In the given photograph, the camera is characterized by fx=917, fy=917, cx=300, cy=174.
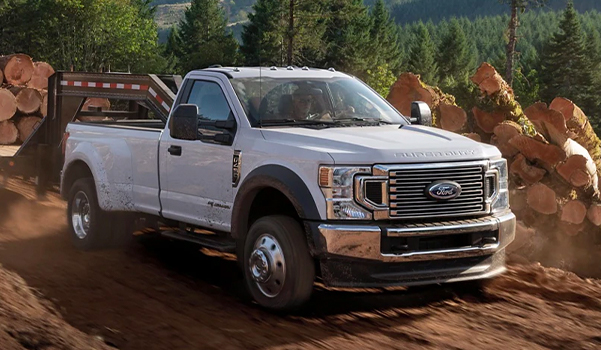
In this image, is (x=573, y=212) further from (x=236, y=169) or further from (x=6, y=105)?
(x=6, y=105)

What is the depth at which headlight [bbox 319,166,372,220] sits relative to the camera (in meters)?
6.66

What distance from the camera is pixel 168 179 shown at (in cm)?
854

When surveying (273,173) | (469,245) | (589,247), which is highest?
(273,173)

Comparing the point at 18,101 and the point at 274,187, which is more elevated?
the point at 18,101

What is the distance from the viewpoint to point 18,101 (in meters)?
22.9

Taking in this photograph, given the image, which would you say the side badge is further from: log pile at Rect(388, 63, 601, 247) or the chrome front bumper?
log pile at Rect(388, 63, 601, 247)

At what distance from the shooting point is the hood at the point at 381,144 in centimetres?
670

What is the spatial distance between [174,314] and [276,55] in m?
64.8

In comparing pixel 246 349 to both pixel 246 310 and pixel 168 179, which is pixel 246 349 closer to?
pixel 246 310

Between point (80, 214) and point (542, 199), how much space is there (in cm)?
669

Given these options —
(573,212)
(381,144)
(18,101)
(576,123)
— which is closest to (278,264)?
(381,144)

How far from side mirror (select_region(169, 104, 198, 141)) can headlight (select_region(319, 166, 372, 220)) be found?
1554 mm

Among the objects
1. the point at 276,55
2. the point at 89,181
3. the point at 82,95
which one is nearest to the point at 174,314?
the point at 89,181

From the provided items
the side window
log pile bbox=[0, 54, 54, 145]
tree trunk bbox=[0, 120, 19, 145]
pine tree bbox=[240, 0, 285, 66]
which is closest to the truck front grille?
the side window
